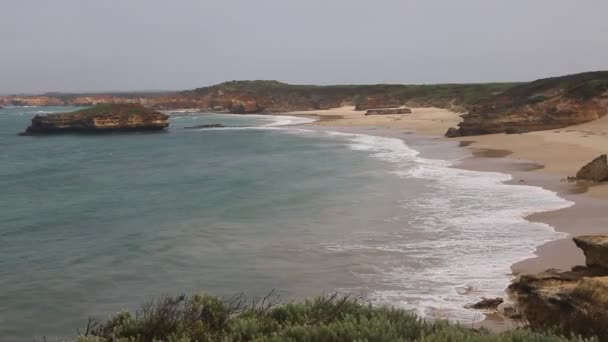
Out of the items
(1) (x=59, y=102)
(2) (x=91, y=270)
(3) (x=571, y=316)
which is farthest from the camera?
(1) (x=59, y=102)

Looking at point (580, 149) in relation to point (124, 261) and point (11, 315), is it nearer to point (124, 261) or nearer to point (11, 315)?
point (124, 261)

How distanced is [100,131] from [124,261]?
54.8 meters

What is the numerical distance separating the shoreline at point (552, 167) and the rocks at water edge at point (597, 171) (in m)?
0.73

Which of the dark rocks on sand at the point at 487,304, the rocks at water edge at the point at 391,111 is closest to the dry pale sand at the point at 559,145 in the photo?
the dark rocks on sand at the point at 487,304

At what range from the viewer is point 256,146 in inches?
1763

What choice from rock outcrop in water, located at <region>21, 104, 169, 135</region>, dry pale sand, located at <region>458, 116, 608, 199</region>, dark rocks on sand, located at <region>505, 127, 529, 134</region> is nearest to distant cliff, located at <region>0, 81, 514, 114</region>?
dark rocks on sand, located at <region>505, 127, 529, 134</region>

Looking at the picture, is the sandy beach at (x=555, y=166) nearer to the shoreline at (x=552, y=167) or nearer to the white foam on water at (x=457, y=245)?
the shoreline at (x=552, y=167)

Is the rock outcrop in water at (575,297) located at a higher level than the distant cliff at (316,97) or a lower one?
lower

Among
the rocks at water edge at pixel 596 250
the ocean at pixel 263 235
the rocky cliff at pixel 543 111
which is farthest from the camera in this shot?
the rocky cliff at pixel 543 111

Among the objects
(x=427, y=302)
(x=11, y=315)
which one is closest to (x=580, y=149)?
(x=427, y=302)

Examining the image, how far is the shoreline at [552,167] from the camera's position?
468 inches

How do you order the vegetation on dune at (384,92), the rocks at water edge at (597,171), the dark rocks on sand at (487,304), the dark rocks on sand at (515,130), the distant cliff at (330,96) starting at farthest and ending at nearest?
the distant cliff at (330,96), the vegetation on dune at (384,92), the dark rocks on sand at (515,130), the rocks at water edge at (597,171), the dark rocks on sand at (487,304)

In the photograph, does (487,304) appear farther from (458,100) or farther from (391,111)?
(458,100)

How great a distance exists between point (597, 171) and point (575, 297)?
15.1 metres
